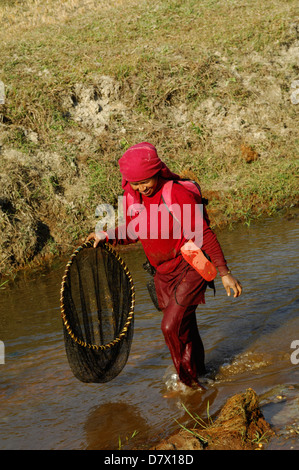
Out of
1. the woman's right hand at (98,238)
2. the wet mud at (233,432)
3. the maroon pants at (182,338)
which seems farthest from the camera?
the woman's right hand at (98,238)

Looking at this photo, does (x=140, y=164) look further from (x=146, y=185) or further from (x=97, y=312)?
(x=97, y=312)

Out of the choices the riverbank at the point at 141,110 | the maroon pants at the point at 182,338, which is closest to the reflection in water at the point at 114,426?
the maroon pants at the point at 182,338

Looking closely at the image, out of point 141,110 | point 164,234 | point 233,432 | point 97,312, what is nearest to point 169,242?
point 164,234

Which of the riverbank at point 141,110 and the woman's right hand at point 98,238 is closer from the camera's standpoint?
the woman's right hand at point 98,238

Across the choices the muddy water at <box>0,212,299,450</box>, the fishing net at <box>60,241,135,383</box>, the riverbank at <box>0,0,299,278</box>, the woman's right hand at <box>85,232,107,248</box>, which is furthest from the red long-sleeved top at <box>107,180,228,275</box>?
the riverbank at <box>0,0,299,278</box>

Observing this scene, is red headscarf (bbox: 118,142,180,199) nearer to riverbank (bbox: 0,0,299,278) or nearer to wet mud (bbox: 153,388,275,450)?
wet mud (bbox: 153,388,275,450)

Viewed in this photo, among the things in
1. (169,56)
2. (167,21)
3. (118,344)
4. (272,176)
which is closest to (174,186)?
(118,344)

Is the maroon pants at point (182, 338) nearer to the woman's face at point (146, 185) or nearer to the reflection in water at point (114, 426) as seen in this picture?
the reflection in water at point (114, 426)

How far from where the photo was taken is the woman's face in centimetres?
363

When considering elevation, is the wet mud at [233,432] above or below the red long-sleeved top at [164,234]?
below

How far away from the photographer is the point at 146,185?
3.64 m

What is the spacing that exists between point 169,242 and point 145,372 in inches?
55.5

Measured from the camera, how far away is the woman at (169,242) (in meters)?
3.60

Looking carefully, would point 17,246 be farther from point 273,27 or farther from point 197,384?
point 273,27
